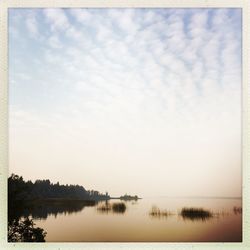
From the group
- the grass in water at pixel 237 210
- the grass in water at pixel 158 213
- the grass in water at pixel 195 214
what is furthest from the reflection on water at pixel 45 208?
the grass in water at pixel 237 210

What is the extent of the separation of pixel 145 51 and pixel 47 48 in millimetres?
597

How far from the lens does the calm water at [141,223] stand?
9.23 feet

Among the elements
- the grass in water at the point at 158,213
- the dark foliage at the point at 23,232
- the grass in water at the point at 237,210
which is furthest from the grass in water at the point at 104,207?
the grass in water at the point at 237,210

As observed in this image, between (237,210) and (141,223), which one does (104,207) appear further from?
(237,210)

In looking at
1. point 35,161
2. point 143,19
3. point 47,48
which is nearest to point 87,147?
point 35,161

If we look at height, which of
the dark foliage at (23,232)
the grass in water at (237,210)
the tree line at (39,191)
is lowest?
the dark foliage at (23,232)

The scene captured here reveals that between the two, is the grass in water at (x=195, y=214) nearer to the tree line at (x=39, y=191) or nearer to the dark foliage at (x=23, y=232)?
the tree line at (x=39, y=191)

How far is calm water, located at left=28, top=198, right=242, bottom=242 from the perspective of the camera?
2812mm

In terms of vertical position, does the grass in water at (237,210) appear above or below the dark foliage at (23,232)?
above

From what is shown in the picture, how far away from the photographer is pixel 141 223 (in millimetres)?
2859

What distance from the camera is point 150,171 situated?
291 cm

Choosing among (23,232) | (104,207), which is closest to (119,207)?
(104,207)

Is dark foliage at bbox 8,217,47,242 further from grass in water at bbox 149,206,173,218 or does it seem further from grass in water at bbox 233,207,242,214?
grass in water at bbox 233,207,242,214
